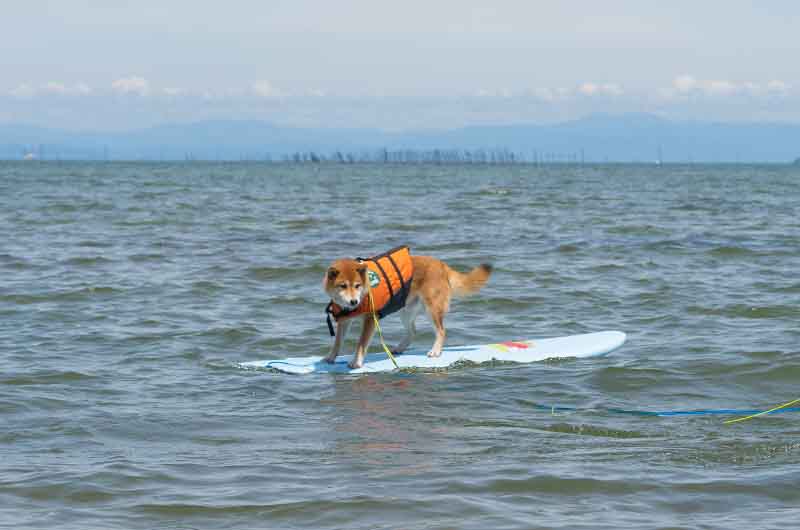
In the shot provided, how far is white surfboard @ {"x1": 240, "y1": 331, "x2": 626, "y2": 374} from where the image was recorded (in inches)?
401

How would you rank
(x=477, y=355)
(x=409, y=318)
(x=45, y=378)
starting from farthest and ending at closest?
(x=409, y=318) < (x=477, y=355) < (x=45, y=378)

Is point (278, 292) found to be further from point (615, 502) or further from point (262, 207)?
point (262, 207)

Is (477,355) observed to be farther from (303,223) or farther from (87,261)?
(303,223)

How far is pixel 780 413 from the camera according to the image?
8117 mm

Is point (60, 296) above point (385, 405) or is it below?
above

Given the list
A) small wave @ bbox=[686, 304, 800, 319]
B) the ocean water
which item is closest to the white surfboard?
the ocean water

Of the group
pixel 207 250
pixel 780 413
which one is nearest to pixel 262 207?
pixel 207 250

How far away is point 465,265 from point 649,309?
625 cm

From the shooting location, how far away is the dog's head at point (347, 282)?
9.74 metres

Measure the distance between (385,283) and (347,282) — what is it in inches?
20.1

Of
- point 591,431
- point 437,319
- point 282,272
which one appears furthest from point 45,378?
point 282,272

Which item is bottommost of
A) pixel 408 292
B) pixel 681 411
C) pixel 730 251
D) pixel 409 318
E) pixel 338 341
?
pixel 681 411

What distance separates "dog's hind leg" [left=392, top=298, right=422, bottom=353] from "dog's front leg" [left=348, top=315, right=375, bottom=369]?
24.7 inches

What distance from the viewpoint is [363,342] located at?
10273 millimetres
